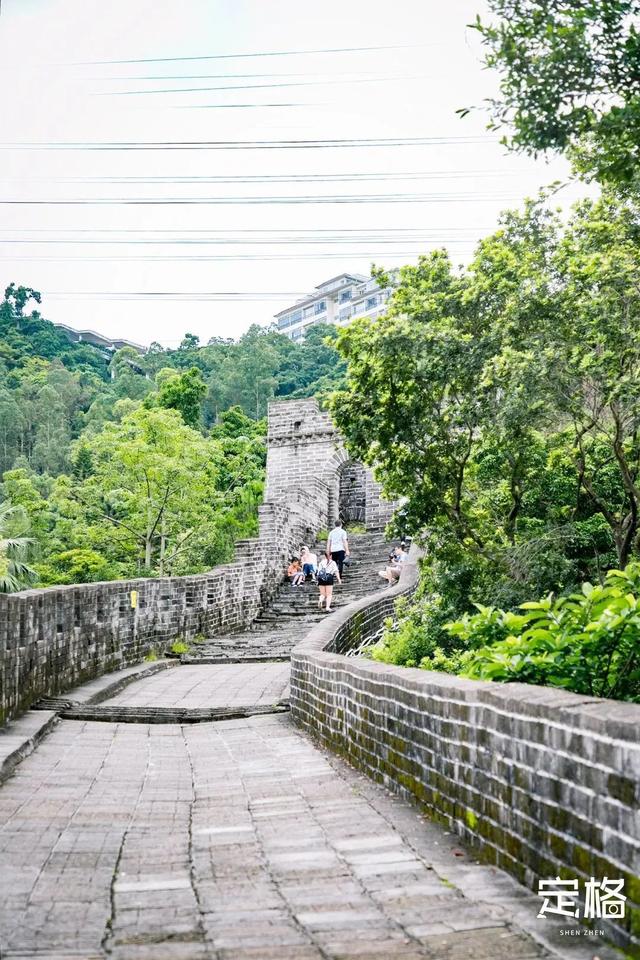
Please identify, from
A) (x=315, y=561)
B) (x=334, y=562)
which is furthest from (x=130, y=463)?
(x=334, y=562)

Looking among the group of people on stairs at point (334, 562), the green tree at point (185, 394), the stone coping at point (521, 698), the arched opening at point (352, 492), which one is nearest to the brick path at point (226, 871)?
the stone coping at point (521, 698)

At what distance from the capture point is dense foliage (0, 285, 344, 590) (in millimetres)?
31219

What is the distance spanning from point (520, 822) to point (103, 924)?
1533 millimetres

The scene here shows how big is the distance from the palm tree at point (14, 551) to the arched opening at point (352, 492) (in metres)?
10.9

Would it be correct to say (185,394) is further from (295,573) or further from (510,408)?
(510,408)

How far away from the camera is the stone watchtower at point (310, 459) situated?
110 ft

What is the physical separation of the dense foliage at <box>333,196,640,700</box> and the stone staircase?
8.41 ft

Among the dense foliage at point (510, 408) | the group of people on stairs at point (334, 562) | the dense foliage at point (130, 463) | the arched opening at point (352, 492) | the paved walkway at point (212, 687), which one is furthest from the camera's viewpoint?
the arched opening at point (352, 492)

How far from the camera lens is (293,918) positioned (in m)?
3.35

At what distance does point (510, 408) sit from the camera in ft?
35.7

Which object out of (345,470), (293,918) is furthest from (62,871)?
(345,470)

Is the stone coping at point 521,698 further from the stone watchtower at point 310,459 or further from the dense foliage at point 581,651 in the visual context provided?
the stone watchtower at point 310,459

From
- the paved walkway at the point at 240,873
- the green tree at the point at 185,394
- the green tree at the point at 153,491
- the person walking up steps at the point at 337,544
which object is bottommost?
the paved walkway at the point at 240,873

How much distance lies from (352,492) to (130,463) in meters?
9.34
